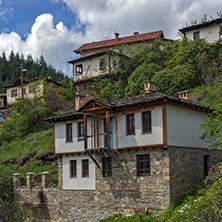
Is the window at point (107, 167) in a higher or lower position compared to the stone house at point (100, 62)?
lower

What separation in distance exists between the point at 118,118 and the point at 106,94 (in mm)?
17265

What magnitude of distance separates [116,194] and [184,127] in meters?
5.60

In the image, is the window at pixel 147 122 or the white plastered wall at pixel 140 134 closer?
the white plastered wall at pixel 140 134

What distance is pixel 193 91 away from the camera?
3222cm

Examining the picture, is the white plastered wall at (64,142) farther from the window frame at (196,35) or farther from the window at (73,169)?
the window frame at (196,35)

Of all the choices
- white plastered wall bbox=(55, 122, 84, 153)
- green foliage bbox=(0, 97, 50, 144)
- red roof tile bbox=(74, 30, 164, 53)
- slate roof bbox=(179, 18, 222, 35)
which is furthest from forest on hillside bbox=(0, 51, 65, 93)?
white plastered wall bbox=(55, 122, 84, 153)

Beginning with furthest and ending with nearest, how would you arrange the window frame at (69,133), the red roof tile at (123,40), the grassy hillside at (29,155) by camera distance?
the red roof tile at (123,40)
the grassy hillside at (29,155)
the window frame at (69,133)

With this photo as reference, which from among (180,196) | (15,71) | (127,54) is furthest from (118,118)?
(15,71)

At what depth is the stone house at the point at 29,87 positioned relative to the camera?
46.6 metres

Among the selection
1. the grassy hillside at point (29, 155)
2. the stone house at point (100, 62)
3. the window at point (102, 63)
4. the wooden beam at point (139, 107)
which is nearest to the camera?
the wooden beam at point (139, 107)

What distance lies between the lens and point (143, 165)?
19.8 m

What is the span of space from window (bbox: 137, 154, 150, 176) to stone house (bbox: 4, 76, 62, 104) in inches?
1110

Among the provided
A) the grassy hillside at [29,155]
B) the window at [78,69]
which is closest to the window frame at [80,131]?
the grassy hillside at [29,155]

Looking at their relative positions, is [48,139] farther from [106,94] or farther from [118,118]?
[118,118]
